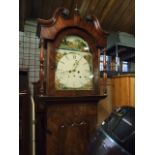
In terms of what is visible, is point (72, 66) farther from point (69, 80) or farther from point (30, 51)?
point (30, 51)

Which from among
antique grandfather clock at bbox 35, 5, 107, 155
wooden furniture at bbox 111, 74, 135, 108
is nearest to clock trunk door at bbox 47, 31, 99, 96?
antique grandfather clock at bbox 35, 5, 107, 155

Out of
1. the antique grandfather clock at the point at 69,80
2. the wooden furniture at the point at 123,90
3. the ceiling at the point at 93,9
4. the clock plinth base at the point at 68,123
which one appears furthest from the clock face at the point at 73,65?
the ceiling at the point at 93,9

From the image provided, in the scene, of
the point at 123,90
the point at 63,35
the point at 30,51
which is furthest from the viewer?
the point at 30,51

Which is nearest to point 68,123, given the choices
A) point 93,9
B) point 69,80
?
point 69,80

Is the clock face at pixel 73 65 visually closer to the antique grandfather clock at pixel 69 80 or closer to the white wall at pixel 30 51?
the antique grandfather clock at pixel 69 80

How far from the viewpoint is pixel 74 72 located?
1.49 meters

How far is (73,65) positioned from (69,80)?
14 cm

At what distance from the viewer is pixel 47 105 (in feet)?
4.53

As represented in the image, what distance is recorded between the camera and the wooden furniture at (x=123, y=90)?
67.8 inches

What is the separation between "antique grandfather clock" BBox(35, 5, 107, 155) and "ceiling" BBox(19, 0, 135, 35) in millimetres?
908

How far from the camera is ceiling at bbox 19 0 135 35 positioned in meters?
2.25
